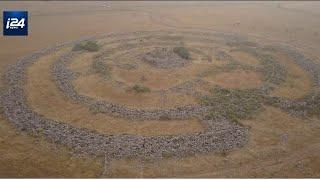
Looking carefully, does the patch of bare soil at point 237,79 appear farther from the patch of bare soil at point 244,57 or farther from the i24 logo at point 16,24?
the i24 logo at point 16,24

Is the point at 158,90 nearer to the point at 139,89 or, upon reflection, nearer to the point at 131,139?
the point at 139,89

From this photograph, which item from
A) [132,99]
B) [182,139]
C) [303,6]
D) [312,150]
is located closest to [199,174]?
[182,139]

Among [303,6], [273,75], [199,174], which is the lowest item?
[199,174]

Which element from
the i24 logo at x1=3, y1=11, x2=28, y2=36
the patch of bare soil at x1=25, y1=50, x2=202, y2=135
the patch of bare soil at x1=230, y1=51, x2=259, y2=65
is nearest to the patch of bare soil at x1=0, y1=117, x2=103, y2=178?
the patch of bare soil at x1=25, y1=50, x2=202, y2=135

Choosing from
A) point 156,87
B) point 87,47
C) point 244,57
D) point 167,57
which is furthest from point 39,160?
point 244,57

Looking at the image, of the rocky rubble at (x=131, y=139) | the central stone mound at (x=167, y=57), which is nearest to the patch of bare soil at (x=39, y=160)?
the rocky rubble at (x=131, y=139)

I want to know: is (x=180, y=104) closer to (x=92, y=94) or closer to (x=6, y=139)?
(x=92, y=94)
